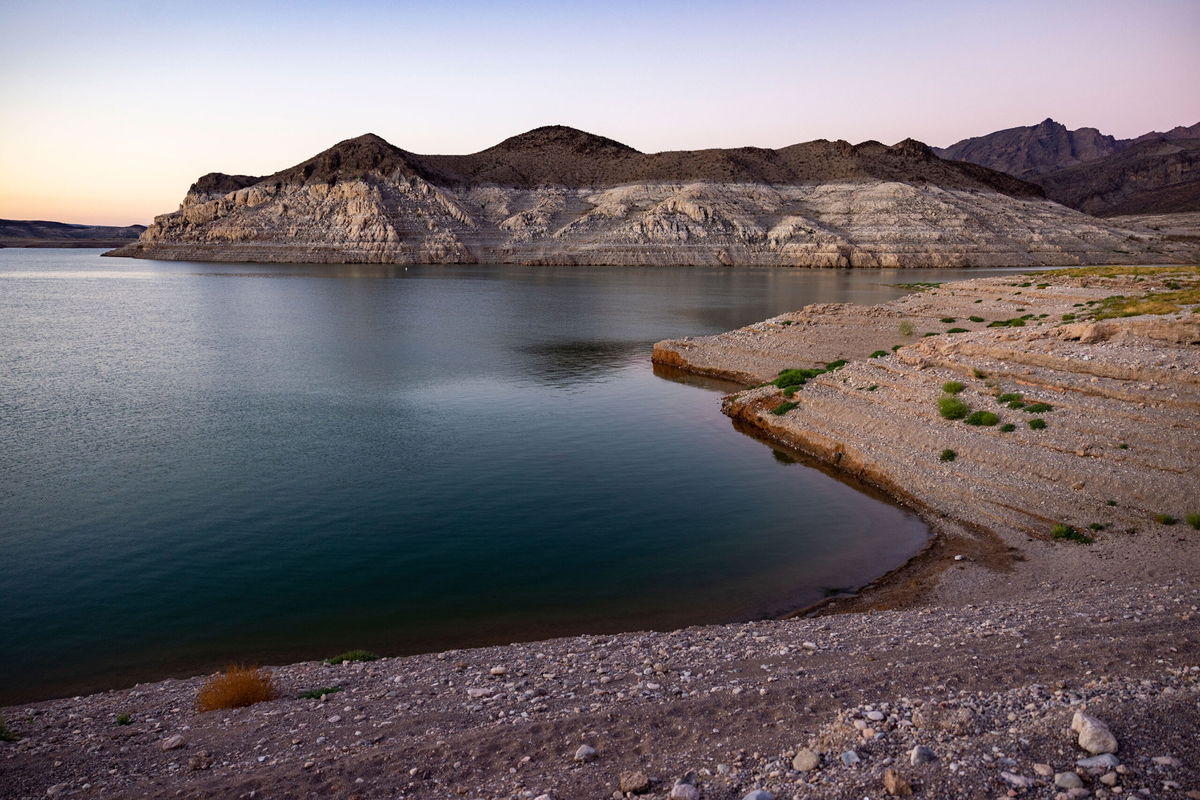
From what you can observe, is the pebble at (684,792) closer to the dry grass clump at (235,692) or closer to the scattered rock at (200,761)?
the scattered rock at (200,761)

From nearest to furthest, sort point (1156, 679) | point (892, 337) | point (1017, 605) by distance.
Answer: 1. point (1156, 679)
2. point (1017, 605)
3. point (892, 337)

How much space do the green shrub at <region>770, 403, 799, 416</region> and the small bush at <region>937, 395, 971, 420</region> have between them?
726 centimetres

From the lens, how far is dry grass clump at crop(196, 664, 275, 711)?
38.7ft

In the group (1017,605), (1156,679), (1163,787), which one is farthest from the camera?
(1017,605)

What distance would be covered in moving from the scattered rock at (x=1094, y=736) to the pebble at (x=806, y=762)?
111 inches

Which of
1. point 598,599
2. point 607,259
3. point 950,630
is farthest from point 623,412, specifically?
point 607,259

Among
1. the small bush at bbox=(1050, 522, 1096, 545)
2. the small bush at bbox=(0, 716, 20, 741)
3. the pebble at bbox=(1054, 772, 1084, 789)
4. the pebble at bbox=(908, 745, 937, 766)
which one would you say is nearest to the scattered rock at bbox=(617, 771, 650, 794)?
the pebble at bbox=(908, 745, 937, 766)

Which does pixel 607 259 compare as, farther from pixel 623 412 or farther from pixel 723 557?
pixel 723 557

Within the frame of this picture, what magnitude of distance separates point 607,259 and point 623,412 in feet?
484

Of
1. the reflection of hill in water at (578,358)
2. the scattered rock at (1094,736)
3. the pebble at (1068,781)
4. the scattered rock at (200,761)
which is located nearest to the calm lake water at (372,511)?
the reflection of hill in water at (578,358)

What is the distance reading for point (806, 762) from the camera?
8.20 meters

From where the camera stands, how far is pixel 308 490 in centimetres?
2570

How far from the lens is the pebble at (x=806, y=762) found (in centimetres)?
816

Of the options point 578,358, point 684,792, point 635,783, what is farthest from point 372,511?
point 578,358
